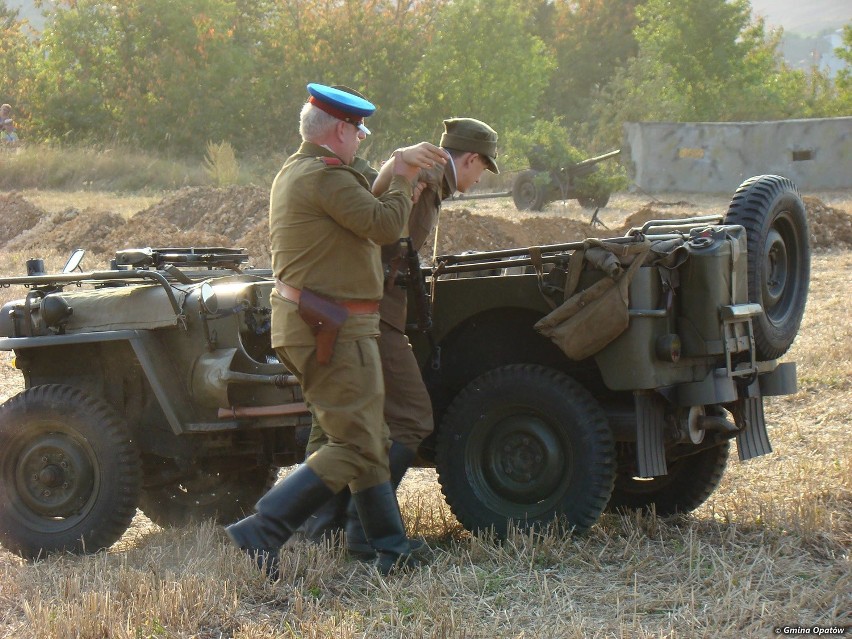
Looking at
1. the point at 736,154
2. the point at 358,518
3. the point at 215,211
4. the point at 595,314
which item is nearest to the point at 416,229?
the point at 595,314

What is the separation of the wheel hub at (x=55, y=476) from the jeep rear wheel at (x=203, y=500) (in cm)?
64

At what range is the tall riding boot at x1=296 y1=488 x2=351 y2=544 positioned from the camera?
537 cm

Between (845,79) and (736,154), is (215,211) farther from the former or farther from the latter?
(845,79)

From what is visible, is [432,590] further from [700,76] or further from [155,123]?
[700,76]

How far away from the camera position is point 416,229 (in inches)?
208

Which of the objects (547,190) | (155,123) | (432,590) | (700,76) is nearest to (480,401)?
(432,590)

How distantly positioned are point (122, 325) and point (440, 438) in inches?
61.8

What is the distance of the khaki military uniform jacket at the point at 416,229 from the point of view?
516cm

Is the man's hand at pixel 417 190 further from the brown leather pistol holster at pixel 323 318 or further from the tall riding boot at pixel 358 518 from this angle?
the tall riding boot at pixel 358 518

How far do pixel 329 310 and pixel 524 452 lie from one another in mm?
1112

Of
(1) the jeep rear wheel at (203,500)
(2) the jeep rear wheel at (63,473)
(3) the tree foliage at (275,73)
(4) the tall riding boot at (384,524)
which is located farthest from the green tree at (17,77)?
(4) the tall riding boot at (384,524)

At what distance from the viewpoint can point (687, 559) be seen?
473 centimetres

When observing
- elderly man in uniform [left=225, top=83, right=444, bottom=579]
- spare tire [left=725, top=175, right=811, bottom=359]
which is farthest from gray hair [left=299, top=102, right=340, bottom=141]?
spare tire [left=725, top=175, right=811, bottom=359]

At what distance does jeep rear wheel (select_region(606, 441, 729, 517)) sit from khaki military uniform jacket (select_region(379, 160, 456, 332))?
130 centimetres
